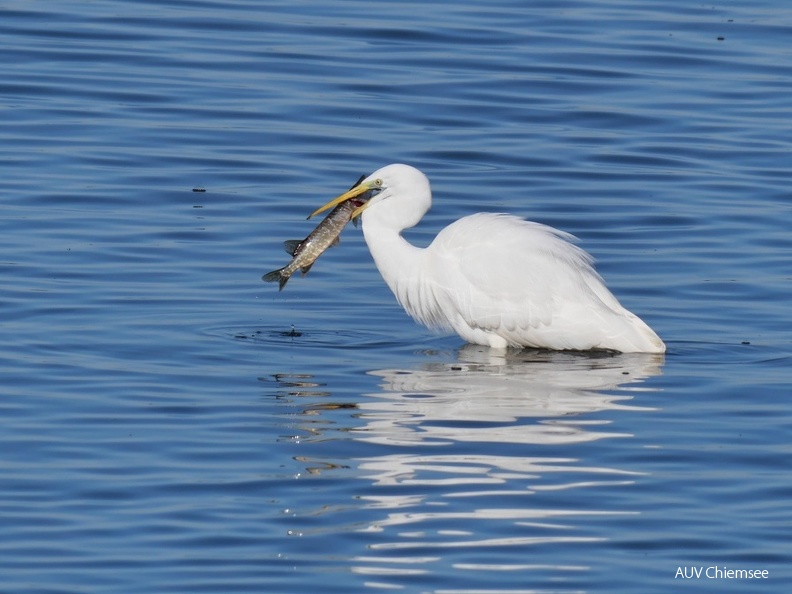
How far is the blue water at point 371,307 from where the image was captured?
7641mm

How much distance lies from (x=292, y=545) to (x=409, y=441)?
1.67 m

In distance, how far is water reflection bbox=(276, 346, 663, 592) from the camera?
743 centimetres

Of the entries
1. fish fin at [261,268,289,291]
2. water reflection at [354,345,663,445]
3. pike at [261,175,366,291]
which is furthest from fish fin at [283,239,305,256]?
water reflection at [354,345,663,445]

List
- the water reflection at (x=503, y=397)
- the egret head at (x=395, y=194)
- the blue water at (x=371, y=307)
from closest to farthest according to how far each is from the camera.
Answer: the blue water at (x=371, y=307)
the water reflection at (x=503, y=397)
the egret head at (x=395, y=194)

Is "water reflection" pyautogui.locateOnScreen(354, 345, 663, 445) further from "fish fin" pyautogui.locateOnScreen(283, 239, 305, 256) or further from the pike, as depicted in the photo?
"fish fin" pyautogui.locateOnScreen(283, 239, 305, 256)

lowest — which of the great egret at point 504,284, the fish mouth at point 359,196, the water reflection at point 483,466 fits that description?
the water reflection at point 483,466

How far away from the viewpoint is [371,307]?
12641 mm

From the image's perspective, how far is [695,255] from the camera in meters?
13.7

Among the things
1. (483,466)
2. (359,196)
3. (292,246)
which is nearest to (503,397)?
(483,466)

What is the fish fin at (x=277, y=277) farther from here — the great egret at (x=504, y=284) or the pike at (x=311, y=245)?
the great egret at (x=504, y=284)

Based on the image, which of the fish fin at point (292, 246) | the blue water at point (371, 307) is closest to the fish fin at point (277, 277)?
the fish fin at point (292, 246)

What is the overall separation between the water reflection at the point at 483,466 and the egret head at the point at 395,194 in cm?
116

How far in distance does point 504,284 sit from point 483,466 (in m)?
3.18

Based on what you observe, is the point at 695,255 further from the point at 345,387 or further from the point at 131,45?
the point at 131,45
